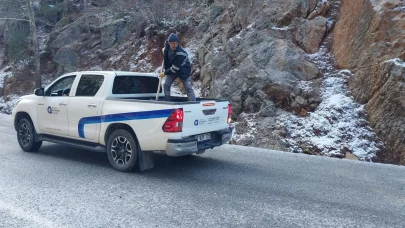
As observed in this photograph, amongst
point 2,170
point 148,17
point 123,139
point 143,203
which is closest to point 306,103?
point 123,139

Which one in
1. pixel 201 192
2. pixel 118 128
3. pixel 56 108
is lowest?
pixel 201 192

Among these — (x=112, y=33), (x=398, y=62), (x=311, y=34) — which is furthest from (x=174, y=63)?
(x=112, y=33)

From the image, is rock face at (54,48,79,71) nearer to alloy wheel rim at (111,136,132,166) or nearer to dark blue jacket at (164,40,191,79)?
dark blue jacket at (164,40,191,79)

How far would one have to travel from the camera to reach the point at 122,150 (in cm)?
729

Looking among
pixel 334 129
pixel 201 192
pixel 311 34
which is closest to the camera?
pixel 201 192

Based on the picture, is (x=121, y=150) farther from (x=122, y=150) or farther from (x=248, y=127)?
(x=248, y=127)

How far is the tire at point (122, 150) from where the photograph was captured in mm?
7090

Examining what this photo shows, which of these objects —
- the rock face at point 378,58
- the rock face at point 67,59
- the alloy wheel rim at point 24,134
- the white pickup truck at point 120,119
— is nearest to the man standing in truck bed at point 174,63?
the white pickup truck at point 120,119

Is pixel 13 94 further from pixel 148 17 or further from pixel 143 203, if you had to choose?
pixel 143 203

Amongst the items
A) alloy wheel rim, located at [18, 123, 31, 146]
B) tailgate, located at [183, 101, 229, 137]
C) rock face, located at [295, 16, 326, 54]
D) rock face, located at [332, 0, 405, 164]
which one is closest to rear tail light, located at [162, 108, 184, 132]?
tailgate, located at [183, 101, 229, 137]

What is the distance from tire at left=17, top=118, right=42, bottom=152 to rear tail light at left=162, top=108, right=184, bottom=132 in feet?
13.3

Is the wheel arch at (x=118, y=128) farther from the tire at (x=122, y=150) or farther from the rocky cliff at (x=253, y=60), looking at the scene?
the rocky cliff at (x=253, y=60)

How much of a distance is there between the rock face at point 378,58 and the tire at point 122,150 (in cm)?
641

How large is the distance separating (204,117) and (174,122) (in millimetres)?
795
